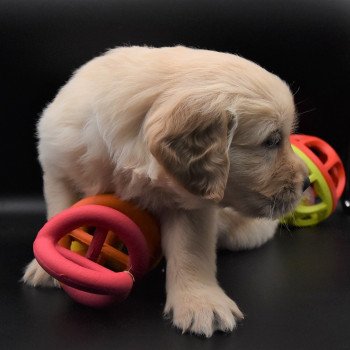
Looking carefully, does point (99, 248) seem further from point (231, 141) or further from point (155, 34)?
point (155, 34)

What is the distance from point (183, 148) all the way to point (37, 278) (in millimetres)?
705

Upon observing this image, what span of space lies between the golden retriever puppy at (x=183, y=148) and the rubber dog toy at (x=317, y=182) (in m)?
0.54

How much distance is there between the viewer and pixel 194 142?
4.71ft

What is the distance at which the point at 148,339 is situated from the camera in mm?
1596

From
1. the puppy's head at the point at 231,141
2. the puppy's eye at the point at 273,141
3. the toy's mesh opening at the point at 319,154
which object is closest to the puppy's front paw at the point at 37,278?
the puppy's head at the point at 231,141

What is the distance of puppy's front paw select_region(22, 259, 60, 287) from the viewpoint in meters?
1.86

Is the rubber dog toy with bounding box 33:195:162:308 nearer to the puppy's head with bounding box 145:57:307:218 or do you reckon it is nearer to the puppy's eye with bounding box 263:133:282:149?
the puppy's head with bounding box 145:57:307:218

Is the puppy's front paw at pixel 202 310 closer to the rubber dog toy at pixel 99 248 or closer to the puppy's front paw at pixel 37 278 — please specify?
the rubber dog toy at pixel 99 248

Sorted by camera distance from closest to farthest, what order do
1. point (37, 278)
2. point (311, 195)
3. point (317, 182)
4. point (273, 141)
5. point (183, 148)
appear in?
point (183, 148)
point (273, 141)
point (37, 278)
point (317, 182)
point (311, 195)

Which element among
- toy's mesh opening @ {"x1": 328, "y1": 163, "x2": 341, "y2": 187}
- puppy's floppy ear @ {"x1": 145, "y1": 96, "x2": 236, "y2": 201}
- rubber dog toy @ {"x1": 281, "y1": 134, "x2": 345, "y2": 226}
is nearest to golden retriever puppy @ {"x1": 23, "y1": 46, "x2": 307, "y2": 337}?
puppy's floppy ear @ {"x1": 145, "y1": 96, "x2": 236, "y2": 201}

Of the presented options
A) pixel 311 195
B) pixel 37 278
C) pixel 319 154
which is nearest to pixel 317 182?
pixel 311 195

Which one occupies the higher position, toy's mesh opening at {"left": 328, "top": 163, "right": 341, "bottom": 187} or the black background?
the black background

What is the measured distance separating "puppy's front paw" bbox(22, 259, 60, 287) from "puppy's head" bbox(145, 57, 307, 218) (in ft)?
1.97

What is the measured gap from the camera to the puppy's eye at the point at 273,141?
1559 mm
